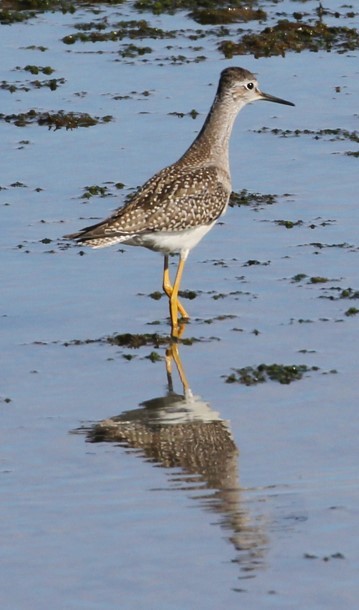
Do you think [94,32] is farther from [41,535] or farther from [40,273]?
[41,535]

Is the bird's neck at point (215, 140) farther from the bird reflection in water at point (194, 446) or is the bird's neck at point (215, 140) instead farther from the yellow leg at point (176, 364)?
the bird reflection in water at point (194, 446)

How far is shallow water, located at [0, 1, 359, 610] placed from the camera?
314 inches

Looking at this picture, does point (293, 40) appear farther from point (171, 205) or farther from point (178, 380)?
point (178, 380)

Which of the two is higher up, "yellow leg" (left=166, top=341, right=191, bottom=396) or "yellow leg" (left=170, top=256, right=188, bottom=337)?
"yellow leg" (left=170, top=256, right=188, bottom=337)

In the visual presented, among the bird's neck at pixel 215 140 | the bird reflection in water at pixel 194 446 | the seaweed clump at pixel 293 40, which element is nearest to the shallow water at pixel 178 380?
the bird reflection in water at pixel 194 446

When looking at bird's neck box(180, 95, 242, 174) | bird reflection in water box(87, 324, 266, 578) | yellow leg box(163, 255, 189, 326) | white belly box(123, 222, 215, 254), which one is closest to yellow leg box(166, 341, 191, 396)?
bird reflection in water box(87, 324, 266, 578)

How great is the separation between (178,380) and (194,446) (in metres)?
1.17

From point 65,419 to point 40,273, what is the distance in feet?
10.1

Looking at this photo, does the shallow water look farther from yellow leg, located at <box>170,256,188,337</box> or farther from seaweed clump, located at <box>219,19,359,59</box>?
seaweed clump, located at <box>219,19,359,59</box>

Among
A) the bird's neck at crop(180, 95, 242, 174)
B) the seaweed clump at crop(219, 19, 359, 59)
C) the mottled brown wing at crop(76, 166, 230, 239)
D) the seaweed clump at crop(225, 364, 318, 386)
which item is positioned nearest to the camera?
the seaweed clump at crop(225, 364, 318, 386)

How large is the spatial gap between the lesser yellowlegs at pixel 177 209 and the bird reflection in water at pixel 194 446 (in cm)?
126

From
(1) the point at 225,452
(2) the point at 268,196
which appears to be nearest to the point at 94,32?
(2) the point at 268,196

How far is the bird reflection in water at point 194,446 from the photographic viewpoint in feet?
27.8

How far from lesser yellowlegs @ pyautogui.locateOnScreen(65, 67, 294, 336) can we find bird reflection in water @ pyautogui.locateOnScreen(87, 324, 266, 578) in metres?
1.26
